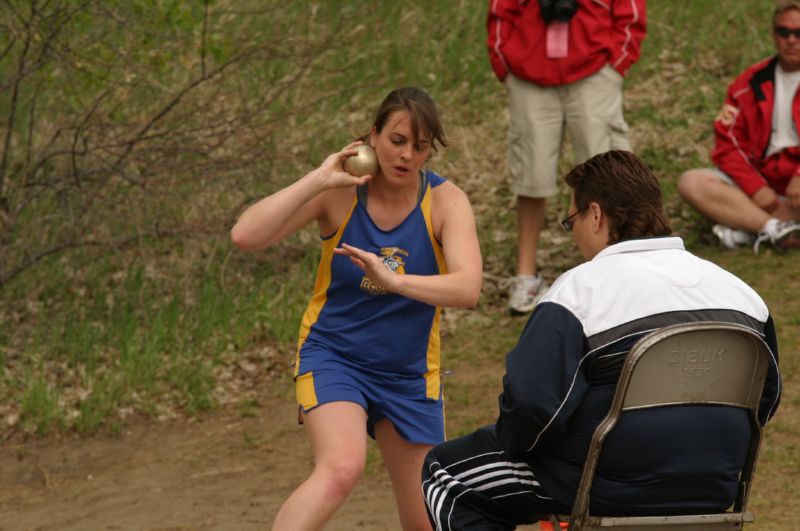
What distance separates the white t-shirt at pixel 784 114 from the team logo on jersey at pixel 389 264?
14.5 feet

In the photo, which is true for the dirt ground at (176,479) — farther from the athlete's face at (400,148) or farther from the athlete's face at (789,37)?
the athlete's face at (789,37)

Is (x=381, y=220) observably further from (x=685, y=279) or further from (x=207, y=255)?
(x=207, y=255)

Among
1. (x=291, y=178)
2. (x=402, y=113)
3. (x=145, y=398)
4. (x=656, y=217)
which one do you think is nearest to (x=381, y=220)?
(x=402, y=113)

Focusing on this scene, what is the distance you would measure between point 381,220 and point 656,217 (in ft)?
3.59

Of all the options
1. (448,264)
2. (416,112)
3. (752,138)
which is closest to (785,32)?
(752,138)

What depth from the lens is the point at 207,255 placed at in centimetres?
880

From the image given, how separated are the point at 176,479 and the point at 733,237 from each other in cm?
398

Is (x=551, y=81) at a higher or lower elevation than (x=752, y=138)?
higher

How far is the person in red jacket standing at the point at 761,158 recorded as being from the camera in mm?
7949

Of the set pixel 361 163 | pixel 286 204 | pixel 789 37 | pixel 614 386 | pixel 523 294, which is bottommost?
pixel 523 294

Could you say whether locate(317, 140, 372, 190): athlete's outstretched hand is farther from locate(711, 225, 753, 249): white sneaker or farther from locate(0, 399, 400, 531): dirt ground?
locate(711, 225, 753, 249): white sneaker

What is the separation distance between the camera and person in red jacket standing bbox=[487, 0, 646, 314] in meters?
7.81

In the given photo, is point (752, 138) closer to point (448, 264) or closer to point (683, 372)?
point (448, 264)

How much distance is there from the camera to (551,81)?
7.88 meters
